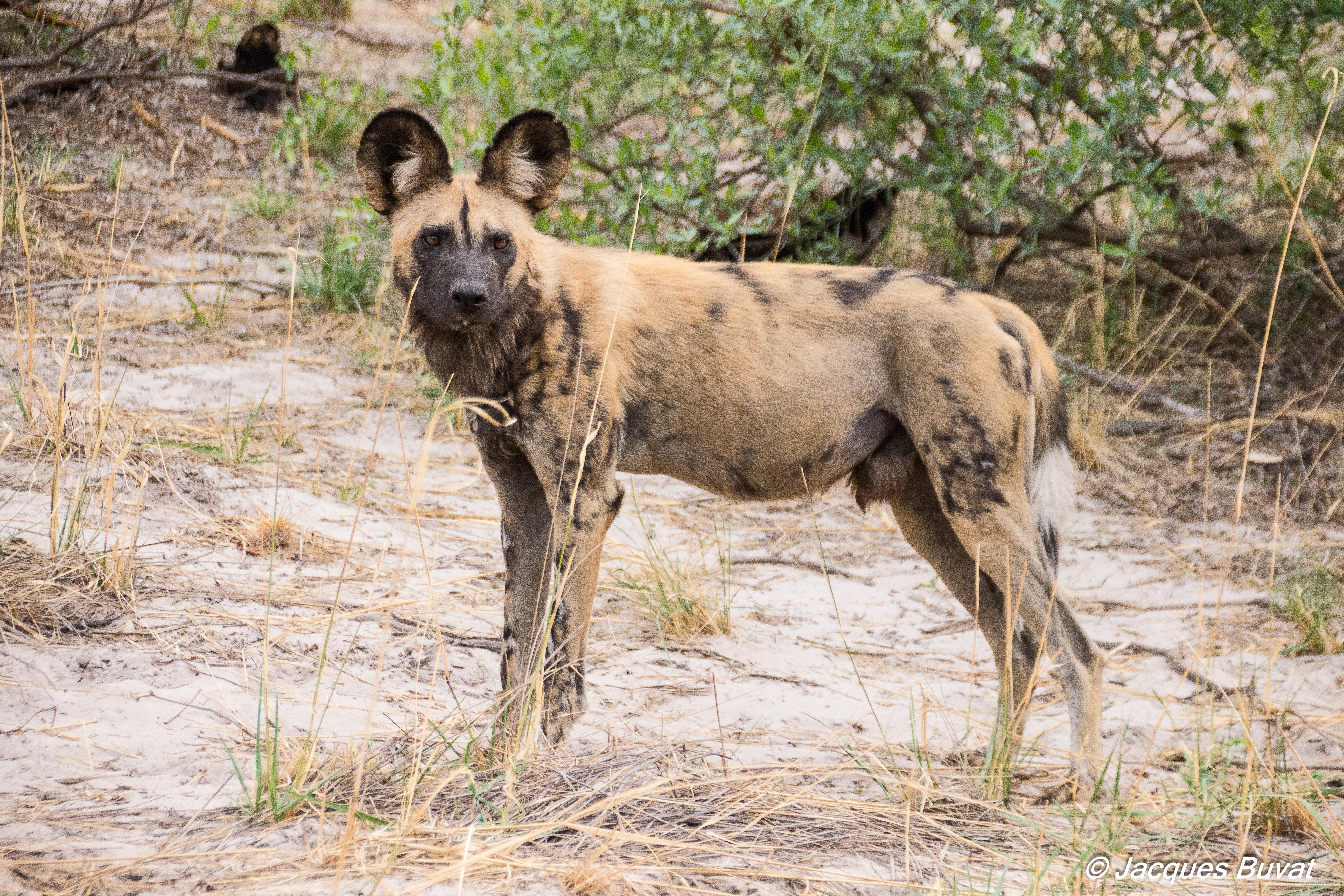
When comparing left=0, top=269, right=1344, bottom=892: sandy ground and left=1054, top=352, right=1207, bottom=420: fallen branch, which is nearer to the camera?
left=0, top=269, right=1344, bottom=892: sandy ground

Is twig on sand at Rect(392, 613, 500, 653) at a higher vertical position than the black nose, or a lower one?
lower

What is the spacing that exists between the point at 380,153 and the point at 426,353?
573mm

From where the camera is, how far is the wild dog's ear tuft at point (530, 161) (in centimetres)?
314

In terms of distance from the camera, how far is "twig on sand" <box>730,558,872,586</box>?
4.53 meters

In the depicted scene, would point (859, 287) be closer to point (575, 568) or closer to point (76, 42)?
point (575, 568)

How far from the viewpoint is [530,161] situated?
3.21 meters

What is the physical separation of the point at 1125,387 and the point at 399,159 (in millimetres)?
3900

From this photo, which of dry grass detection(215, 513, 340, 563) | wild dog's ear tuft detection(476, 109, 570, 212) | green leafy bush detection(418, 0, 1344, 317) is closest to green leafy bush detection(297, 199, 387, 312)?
green leafy bush detection(418, 0, 1344, 317)

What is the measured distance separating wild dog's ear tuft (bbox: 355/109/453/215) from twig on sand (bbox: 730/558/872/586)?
204 centimetres

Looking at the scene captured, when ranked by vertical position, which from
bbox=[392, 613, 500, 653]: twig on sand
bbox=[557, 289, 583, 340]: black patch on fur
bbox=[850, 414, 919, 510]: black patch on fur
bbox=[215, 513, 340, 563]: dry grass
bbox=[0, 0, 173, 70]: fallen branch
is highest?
bbox=[0, 0, 173, 70]: fallen branch

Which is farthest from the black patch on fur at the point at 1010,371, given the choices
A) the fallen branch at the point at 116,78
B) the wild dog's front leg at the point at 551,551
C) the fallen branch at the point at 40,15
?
the fallen branch at the point at 40,15

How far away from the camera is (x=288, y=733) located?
261 cm

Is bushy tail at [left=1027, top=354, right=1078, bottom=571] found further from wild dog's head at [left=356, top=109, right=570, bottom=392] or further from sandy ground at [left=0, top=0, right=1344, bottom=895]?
wild dog's head at [left=356, top=109, right=570, bottom=392]

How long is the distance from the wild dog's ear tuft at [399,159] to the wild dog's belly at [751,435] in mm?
867
